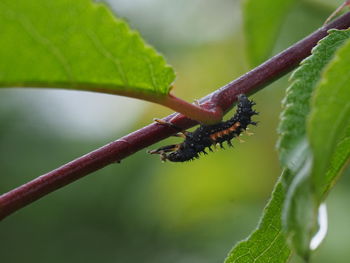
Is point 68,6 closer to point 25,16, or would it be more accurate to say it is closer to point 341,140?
point 25,16

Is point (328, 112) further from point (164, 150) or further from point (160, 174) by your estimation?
point (160, 174)

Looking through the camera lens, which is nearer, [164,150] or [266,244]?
[266,244]

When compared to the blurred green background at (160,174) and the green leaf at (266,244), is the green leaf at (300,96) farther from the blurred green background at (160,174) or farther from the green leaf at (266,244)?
the blurred green background at (160,174)

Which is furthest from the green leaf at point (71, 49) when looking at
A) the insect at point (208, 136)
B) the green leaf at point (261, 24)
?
the green leaf at point (261, 24)

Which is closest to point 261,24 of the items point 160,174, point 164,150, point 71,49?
point 164,150

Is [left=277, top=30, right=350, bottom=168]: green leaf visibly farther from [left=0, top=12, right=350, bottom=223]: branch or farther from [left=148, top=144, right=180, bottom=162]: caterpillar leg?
[left=148, top=144, right=180, bottom=162]: caterpillar leg
